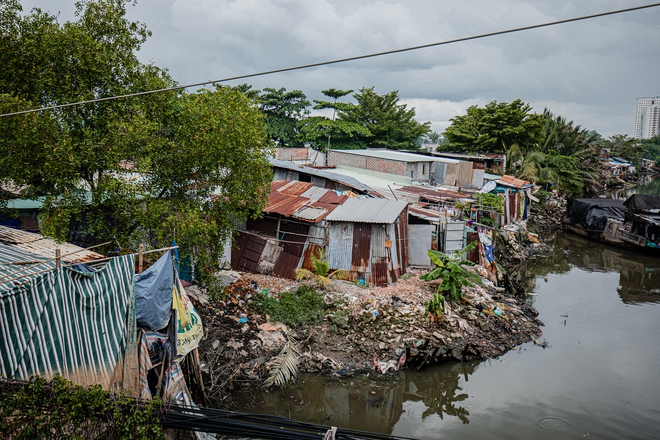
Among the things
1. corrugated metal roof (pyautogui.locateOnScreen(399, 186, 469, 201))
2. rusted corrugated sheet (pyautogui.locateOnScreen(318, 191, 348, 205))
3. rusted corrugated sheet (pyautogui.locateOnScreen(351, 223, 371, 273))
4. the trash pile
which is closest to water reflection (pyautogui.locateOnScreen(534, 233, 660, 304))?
corrugated metal roof (pyautogui.locateOnScreen(399, 186, 469, 201))

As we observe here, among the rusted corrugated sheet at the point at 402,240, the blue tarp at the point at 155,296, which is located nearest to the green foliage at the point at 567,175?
the rusted corrugated sheet at the point at 402,240

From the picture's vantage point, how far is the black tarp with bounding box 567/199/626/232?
23.4 m

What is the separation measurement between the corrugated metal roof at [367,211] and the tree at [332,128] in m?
16.7

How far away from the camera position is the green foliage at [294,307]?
390 inches

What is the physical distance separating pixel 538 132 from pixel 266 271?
982 inches

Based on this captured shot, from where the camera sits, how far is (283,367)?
28.2 ft

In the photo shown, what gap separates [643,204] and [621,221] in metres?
1.67

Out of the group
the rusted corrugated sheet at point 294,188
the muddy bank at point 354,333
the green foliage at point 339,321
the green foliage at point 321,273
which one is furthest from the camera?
the rusted corrugated sheet at point 294,188

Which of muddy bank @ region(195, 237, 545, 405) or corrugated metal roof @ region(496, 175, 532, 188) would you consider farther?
corrugated metal roof @ region(496, 175, 532, 188)

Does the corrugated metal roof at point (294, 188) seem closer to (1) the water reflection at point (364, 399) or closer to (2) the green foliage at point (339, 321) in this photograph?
(2) the green foliage at point (339, 321)

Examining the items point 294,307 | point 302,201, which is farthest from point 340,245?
point 294,307

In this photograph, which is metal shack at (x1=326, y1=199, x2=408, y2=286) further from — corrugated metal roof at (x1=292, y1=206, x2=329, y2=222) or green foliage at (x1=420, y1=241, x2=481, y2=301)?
green foliage at (x1=420, y1=241, x2=481, y2=301)

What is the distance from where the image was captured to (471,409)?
8625 millimetres

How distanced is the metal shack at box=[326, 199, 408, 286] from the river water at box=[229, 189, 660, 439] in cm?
292
